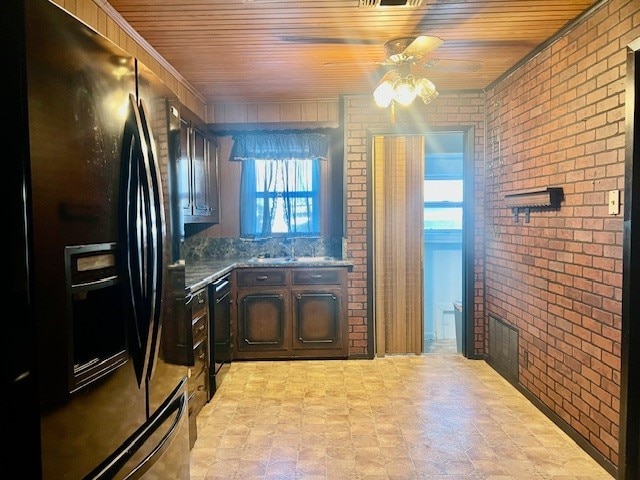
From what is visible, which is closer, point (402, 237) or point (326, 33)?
point (326, 33)

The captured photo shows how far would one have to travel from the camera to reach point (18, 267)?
88 cm

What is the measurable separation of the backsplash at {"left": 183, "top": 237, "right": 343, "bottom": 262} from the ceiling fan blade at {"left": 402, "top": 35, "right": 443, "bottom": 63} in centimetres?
Answer: 237

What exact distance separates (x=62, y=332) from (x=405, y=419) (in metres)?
2.47

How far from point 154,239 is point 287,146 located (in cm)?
336

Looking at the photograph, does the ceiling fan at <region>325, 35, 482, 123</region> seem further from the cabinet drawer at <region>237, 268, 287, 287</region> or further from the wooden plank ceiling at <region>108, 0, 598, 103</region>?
the cabinet drawer at <region>237, 268, 287, 287</region>

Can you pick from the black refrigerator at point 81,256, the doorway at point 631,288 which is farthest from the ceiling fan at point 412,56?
the black refrigerator at point 81,256

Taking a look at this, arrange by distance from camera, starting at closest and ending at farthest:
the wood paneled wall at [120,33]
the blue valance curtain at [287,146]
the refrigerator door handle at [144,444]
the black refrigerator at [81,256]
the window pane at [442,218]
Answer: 1. the black refrigerator at [81,256]
2. the refrigerator door handle at [144,444]
3. the wood paneled wall at [120,33]
4. the blue valance curtain at [287,146]
5. the window pane at [442,218]

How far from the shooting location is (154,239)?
1.35 m

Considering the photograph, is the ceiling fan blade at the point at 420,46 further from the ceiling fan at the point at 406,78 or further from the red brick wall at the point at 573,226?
the red brick wall at the point at 573,226

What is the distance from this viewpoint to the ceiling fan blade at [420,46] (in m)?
2.35

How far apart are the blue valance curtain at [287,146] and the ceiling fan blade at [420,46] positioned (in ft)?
6.40

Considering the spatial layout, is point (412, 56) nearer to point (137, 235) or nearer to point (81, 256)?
point (137, 235)

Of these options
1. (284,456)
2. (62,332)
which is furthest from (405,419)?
(62,332)

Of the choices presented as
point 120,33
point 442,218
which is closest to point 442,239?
point 442,218
